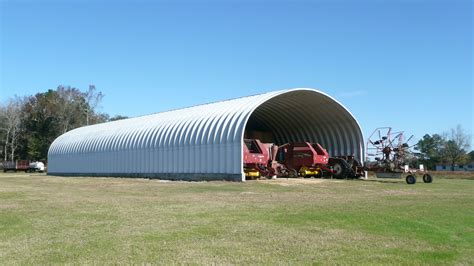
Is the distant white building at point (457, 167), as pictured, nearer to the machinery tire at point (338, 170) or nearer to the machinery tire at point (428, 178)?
the machinery tire at point (338, 170)

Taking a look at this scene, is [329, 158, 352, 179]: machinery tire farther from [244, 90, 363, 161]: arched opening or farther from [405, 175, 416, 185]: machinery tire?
[405, 175, 416, 185]: machinery tire

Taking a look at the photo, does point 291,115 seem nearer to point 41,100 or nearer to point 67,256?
point 67,256

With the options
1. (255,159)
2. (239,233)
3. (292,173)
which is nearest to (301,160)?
(292,173)

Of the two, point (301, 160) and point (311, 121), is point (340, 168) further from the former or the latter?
point (311, 121)

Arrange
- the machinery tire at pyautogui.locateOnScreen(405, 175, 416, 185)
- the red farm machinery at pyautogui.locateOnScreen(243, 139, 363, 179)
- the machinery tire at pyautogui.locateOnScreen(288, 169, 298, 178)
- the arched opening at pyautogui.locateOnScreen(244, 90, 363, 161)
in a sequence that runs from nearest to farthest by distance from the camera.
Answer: the machinery tire at pyautogui.locateOnScreen(405, 175, 416, 185) < the red farm machinery at pyautogui.locateOnScreen(243, 139, 363, 179) < the machinery tire at pyautogui.locateOnScreen(288, 169, 298, 178) < the arched opening at pyautogui.locateOnScreen(244, 90, 363, 161)

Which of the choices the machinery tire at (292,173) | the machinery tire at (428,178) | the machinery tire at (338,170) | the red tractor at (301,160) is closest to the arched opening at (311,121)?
the red tractor at (301,160)

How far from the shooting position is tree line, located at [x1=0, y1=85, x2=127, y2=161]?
9469 centimetres

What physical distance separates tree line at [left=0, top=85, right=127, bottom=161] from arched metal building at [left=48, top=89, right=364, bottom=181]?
43.1 meters

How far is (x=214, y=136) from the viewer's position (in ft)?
109

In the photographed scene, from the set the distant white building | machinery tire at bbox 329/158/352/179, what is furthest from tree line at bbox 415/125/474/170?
machinery tire at bbox 329/158/352/179

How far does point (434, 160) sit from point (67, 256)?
120290 mm

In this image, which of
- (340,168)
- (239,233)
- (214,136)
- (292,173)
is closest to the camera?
(239,233)

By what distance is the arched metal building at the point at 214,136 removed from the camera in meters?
32.8

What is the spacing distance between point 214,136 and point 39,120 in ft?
239
